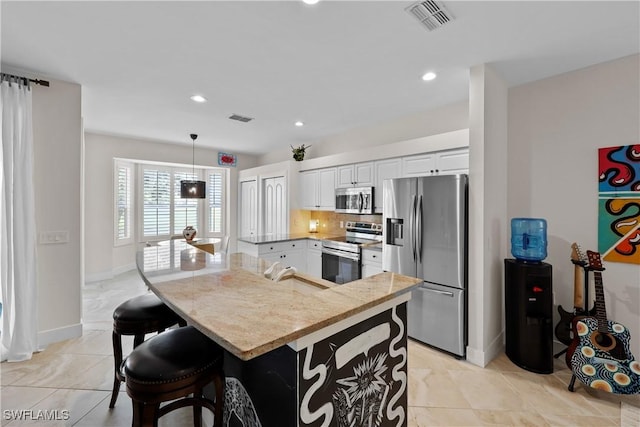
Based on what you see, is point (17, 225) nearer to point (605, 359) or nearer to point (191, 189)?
point (191, 189)

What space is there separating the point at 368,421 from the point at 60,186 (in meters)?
3.58

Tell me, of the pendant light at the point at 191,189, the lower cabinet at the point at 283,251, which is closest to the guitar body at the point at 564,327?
the lower cabinet at the point at 283,251

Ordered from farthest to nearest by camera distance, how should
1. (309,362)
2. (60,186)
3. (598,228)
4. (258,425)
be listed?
1. (60,186)
2. (598,228)
3. (258,425)
4. (309,362)

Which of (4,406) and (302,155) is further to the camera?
(302,155)

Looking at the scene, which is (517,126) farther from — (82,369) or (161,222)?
(161,222)

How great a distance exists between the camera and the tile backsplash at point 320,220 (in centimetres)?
511

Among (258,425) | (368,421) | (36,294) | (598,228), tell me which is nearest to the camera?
(258,425)

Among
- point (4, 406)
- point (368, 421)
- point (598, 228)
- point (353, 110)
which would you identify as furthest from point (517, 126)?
point (4, 406)

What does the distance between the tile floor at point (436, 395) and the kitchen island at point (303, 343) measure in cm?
69

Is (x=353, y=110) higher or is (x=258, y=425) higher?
(x=353, y=110)

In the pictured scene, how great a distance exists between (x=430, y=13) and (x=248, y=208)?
5351mm

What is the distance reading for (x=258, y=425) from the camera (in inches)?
49.1

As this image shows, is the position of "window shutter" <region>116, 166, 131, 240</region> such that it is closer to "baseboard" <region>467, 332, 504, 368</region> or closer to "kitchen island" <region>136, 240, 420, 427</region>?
"kitchen island" <region>136, 240, 420, 427</region>

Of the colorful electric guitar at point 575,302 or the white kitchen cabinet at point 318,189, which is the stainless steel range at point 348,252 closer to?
the white kitchen cabinet at point 318,189
